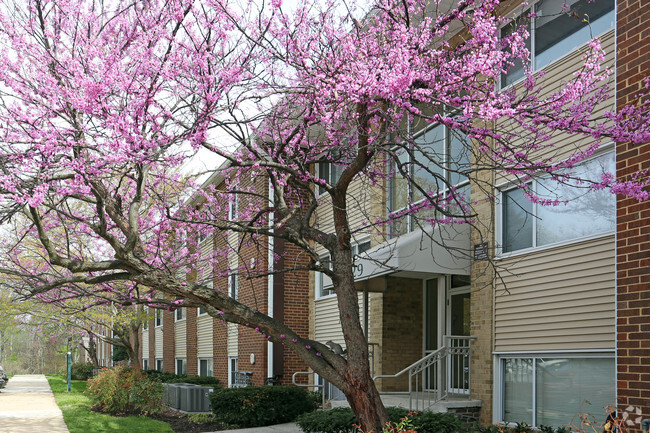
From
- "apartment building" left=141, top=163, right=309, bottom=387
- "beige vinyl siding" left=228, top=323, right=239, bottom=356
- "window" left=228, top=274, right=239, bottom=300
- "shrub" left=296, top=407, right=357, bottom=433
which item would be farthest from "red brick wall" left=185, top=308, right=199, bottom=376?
"shrub" left=296, top=407, right=357, bottom=433

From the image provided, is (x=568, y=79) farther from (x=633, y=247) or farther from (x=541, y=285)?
(x=633, y=247)

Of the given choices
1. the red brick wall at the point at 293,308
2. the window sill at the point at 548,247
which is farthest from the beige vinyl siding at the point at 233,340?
the window sill at the point at 548,247

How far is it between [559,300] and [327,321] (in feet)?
28.2

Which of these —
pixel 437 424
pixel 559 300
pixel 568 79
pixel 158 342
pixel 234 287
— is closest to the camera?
pixel 437 424

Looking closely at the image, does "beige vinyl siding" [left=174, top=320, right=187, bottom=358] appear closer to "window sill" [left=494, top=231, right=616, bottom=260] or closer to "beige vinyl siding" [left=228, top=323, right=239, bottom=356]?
"beige vinyl siding" [left=228, top=323, right=239, bottom=356]

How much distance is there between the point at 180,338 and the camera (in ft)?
99.6

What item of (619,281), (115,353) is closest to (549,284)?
(619,281)

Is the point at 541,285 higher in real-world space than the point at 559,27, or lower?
lower

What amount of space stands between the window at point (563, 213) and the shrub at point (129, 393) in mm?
11071

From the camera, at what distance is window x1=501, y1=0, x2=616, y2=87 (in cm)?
929

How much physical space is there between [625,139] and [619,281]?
1.67 metres

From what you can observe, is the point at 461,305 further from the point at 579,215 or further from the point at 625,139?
the point at 625,139

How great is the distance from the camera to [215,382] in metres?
22.3

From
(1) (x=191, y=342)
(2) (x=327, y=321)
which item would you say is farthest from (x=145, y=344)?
(2) (x=327, y=321)
